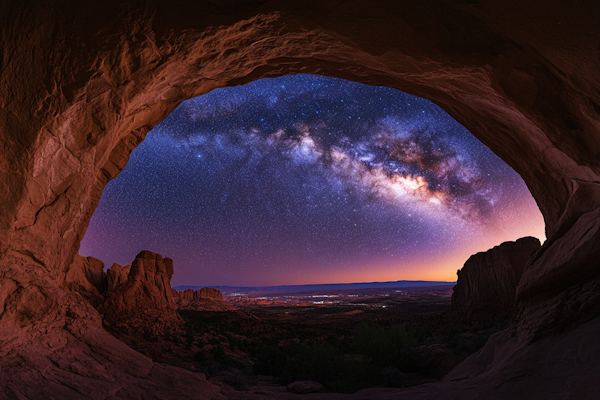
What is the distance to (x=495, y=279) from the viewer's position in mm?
32062

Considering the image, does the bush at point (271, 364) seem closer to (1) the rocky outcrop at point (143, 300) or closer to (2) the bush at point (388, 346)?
(2) the bush at point (388, 346)

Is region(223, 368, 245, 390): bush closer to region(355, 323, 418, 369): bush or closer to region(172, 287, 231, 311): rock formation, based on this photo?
region(355, 323, 418, 369): bush

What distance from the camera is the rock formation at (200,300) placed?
57.1 meters

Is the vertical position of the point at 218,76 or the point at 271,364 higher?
the point at 218,76

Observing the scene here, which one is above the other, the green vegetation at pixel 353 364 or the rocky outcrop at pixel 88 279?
the rocky outcrop at pixel 88 279

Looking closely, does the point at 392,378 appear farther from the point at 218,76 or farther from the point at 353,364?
the point at 218,76

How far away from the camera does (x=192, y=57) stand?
5895 mm

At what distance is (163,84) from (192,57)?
52.3 inches

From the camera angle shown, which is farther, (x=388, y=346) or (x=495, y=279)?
(x=495, y=279)

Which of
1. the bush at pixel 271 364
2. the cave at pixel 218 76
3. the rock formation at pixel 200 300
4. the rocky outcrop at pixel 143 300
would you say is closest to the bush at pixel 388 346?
the bush at pixel 271 364

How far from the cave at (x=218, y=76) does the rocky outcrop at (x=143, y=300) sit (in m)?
15.2

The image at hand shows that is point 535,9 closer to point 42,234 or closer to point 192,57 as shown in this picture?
point 192,57

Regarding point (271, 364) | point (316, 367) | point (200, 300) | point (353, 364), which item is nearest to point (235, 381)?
point (316, 367)

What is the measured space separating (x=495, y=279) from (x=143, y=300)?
113ft
